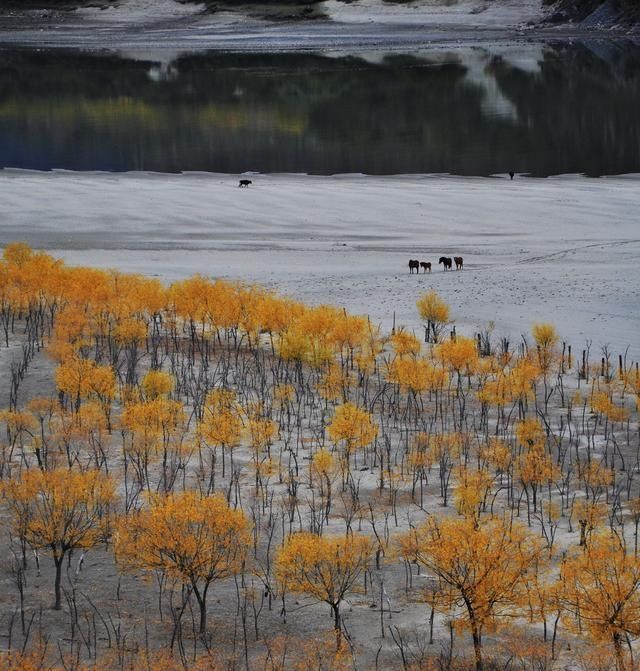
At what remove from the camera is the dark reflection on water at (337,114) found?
171ft

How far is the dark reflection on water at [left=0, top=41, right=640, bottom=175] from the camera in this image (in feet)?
171

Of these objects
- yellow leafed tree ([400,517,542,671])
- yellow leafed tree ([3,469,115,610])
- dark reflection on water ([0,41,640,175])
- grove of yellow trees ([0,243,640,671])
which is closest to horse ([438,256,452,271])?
grove of yellow trees ([0,243,640,671])

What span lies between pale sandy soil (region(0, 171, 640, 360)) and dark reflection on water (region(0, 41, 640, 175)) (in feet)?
13.7

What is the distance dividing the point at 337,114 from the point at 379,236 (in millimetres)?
28317

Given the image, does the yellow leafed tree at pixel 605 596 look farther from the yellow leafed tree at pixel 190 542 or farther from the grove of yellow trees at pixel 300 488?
the yellow leafed tree at pixel 190 542

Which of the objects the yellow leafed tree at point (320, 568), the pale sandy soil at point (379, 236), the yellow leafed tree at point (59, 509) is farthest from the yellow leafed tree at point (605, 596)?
the pale sandy soil at point (379, 236)

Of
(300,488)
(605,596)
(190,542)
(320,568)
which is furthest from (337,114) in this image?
(605,596)

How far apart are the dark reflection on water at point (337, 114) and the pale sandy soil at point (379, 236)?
418 centimetres

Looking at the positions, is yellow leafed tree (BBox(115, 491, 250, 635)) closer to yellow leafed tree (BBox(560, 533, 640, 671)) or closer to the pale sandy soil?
yellow leafed tree (BBox(560, 533, 640, 671))

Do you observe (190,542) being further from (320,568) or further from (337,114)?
(337,114)

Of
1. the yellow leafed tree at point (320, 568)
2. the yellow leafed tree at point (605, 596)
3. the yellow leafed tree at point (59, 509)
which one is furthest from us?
the yellow leafed tree at point (59, 509)

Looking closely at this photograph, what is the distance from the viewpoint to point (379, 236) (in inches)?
1444

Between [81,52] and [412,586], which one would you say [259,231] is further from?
[81,52]

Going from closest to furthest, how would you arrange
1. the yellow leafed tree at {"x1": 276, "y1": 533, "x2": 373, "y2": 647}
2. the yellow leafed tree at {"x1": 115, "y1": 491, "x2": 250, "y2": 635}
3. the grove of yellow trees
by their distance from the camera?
the grove of yellow trees
the yellow leafed tree at {"x1": 276, "y1": 533, "x2": 373, "y2": 647}
the yellow leafed tree at {"x1": 115, "y1": 491, "x2": 250, "y2": 635}
